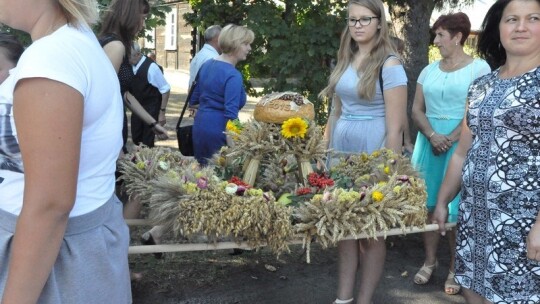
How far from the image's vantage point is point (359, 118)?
3.46m

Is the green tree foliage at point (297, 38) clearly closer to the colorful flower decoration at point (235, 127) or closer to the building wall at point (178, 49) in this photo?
the colorful flower decoration at point (235, 127)

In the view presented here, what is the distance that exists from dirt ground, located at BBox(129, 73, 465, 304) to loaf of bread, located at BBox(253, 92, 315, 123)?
4.22 ft

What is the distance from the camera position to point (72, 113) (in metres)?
1.26

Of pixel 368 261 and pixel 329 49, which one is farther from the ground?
pixel 329 49

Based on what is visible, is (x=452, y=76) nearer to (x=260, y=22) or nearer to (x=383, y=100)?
(x=383, y=100)

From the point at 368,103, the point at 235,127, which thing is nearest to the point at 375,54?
the point at 368,103

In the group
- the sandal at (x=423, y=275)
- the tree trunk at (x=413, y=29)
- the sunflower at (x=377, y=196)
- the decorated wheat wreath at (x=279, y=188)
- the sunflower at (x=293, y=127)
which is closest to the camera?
the decorated wheat wreath at (x=279, y=188)

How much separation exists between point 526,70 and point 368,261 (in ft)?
4.43

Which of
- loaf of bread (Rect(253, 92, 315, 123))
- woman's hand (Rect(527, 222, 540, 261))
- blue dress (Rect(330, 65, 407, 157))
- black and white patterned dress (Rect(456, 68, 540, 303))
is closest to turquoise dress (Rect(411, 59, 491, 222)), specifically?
blue dress (Rect(330, 65, 407, 157))

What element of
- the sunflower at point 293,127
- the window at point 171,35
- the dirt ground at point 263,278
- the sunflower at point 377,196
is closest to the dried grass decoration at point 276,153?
the sunflower at point 293,127

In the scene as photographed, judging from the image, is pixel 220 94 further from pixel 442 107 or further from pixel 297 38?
pixel 297 38

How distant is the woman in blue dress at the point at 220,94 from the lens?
4430mm

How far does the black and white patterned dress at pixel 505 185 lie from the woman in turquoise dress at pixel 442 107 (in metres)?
1.44

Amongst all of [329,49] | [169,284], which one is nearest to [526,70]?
[169,284]
